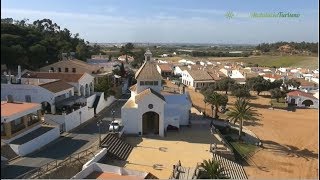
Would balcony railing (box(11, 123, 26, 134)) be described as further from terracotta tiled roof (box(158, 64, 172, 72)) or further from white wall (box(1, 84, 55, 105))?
terracotta tiled roof (box(158, 64, 172, 72))

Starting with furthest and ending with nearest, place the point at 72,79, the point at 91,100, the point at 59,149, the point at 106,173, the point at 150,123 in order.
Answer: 1. the point at 91,100
2. the point at 72,79
3. the point at 150,123
4. the point at 59,149
5. the point at 106,173

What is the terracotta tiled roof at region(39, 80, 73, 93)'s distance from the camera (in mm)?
28302

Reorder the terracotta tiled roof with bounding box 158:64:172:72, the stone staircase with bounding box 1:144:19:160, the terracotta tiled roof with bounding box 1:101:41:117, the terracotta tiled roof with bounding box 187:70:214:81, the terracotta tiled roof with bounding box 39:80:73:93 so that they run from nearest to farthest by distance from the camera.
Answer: the stone staircase with bounding box 1:144:19:160
the terracotta tiled roof with bounding box 1:101:41:117
the terracotta tiled roof with bounding box 39:80:73:93
the terracotta tiled roof with bounding box 187:70:214:81
the terracotta tiled roof with bounding box 158:64:172:72

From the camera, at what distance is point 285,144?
30.2 meters

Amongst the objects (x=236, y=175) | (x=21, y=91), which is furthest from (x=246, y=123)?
Answer: (x=21, y=91)

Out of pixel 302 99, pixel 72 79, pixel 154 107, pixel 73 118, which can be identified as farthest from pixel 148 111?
pixel 302 99

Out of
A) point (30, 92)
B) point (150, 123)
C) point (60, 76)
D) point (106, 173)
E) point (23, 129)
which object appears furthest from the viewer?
point (60, 76)

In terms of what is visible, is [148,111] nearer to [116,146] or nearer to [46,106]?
[116,146]

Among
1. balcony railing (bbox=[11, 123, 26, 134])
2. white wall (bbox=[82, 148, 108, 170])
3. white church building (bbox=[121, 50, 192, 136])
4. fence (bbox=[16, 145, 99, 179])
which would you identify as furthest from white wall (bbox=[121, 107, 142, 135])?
balcony railing (bbox=[11, 123, 26, 134])

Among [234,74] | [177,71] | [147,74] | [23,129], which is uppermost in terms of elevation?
[147,74]

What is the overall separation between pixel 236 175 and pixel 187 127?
339 inches

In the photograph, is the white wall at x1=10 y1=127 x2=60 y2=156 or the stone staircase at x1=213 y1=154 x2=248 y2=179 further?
the stone staircase at x1=213 y1=154 x2=248 y2=179

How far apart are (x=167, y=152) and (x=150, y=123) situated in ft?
16.2

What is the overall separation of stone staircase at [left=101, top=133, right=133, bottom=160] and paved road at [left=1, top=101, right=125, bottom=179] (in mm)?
984
